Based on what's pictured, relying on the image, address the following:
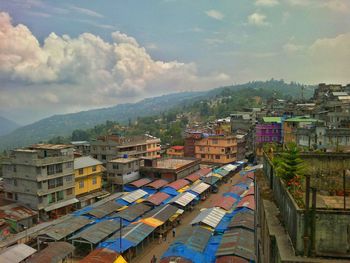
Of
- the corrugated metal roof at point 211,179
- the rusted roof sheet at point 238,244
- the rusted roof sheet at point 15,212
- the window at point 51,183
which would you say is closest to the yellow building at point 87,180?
the window at point 51,183

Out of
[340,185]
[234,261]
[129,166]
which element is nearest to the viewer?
[340,185]

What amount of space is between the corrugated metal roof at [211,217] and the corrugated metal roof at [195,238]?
1.32 metres

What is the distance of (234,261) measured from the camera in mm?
21609

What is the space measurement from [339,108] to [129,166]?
122ft

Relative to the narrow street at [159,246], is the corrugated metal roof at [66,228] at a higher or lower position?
higher

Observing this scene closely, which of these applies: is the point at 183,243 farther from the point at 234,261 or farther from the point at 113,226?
the point at 113,226

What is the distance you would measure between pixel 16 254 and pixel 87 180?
67.2 feet

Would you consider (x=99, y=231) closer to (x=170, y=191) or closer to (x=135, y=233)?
(x=135, y=233)

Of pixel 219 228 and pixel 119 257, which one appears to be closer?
pixel 119 257

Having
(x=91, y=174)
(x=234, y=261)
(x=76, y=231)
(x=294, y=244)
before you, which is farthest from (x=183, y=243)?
(x=91, y=174)

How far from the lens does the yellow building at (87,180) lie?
43.4m

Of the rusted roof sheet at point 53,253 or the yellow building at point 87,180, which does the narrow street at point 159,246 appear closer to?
the rusted roof sheet at point 53,253

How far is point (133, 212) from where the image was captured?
34.7 meters

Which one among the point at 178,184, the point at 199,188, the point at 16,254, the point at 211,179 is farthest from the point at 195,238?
the point at 211,179
